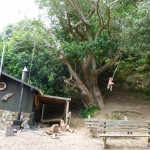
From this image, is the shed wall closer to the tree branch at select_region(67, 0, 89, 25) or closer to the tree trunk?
the tree trunk

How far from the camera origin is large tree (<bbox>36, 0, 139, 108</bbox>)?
15695 mm

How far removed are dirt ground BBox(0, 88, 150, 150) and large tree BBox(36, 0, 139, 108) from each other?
4.80 ft

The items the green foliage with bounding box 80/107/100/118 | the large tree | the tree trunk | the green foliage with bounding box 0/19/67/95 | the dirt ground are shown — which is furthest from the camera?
the green foliage with bounding box 0/19/67/95

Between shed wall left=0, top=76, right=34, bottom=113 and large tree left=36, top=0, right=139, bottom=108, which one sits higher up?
large tree left=36, top=0, right=139, bottom=108

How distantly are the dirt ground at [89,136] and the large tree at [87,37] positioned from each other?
146cm

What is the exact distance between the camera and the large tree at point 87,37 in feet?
51.5

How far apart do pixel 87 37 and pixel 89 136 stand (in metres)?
8.72

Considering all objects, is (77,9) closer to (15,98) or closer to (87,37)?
(87,37)

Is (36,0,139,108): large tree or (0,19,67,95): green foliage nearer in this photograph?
(36,0,139,108): large tree

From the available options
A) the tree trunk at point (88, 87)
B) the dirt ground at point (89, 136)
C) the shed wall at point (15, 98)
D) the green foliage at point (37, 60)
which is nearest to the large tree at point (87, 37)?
the tree trunk at point (88, 87)

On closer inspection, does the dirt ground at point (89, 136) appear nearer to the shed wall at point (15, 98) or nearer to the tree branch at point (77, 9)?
the shed wall at point (15, 98)

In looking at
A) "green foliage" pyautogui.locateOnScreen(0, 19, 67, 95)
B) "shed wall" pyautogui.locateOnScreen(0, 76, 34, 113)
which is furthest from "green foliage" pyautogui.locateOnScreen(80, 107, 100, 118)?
"shed wall" pyautogui.locateOnScreen(0, 76, 34, 113)

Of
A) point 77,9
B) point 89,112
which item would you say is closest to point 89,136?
point 89,112

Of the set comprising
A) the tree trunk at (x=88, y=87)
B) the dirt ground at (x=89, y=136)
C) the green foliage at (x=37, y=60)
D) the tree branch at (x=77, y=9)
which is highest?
the tree branch at (x=77, y=9)
